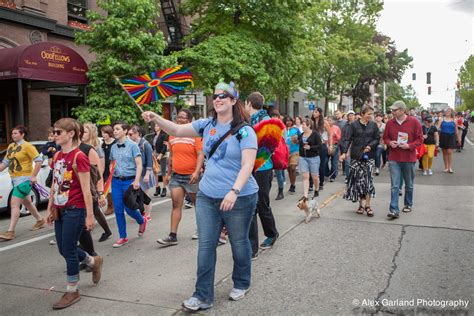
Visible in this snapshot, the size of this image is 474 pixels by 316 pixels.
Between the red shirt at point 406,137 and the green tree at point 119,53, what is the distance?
8226mm

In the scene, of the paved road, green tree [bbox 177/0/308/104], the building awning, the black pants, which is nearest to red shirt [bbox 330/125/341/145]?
green tree [bbox 177/0/308/104]

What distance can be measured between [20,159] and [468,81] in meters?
70.1

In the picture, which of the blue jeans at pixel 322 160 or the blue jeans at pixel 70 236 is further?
the blue jeans at pixel 322 160

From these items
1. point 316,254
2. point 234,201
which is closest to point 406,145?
point 316,254

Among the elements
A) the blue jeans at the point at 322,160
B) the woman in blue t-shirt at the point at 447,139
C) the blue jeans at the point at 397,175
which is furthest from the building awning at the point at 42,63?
the woman in blue t-shirt at the point at 447,139

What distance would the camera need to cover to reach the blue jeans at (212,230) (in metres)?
3.73

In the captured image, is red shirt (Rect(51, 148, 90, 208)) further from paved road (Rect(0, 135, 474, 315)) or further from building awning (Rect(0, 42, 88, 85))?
building awning (Rect(0, 42, 88, 85))

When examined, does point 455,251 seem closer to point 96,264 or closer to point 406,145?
point 406,145

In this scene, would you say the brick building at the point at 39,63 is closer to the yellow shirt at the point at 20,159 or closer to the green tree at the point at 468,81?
the yellow shirt at the point at 20,159

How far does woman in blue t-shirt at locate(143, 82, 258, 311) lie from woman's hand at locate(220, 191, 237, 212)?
0.05 metres

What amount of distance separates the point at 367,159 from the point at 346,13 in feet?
85.6

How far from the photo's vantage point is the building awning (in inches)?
480

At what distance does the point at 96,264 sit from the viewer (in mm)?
4410

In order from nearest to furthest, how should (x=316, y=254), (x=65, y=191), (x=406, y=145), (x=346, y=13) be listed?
1. (x=65, y=191)
2. (x=316, y=254)
3. (x=406, y=145)
4. (x=346, y=13)
